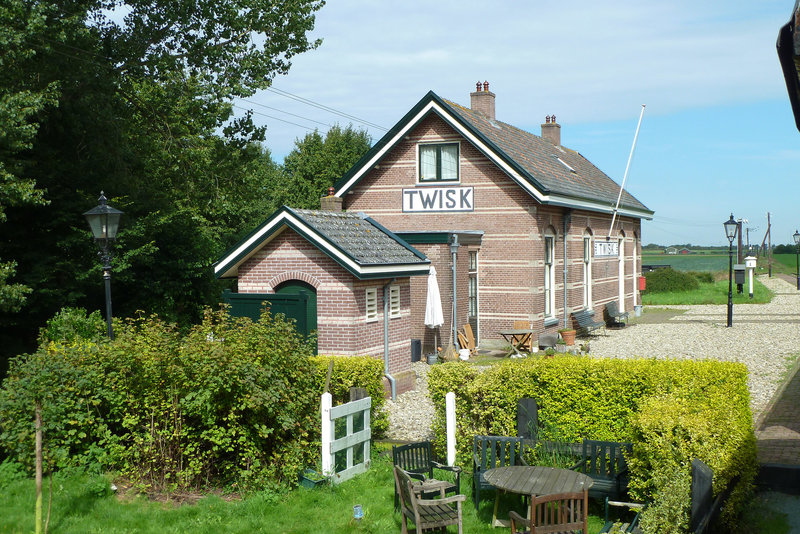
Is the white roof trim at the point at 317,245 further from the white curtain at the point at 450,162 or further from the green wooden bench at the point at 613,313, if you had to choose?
the green wooden bench at the point at 613,313

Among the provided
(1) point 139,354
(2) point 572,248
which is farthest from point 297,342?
(2) point 572,248

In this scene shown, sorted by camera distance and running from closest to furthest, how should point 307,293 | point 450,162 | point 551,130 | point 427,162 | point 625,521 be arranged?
1. point 625,521
2. point 307,293
3. point 450,162
4. point 427,162
5. point 551,130

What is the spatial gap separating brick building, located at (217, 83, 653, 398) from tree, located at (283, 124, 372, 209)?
2276 centimetres

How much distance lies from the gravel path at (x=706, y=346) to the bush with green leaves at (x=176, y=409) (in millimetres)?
3270

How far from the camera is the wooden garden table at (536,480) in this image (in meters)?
7.21

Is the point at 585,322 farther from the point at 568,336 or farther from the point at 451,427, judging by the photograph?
the point at 451,427

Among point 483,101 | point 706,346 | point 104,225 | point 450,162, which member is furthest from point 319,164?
point 104,225

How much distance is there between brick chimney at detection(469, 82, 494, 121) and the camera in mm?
27656

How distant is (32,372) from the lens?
965 cm

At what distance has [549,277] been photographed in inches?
968

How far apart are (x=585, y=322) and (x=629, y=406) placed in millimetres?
17299

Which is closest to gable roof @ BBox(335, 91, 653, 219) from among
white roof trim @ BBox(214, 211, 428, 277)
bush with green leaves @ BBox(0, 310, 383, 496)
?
white roof trim @ BBox(214, 211, 428, 277)

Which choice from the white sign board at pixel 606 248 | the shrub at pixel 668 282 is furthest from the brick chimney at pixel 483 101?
the shrub at pixel 668 282

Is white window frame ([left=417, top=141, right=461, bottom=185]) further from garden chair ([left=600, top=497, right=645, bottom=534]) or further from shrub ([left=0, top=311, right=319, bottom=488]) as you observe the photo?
garden chair ([left=600, top=497, right=645, bottom=534])
